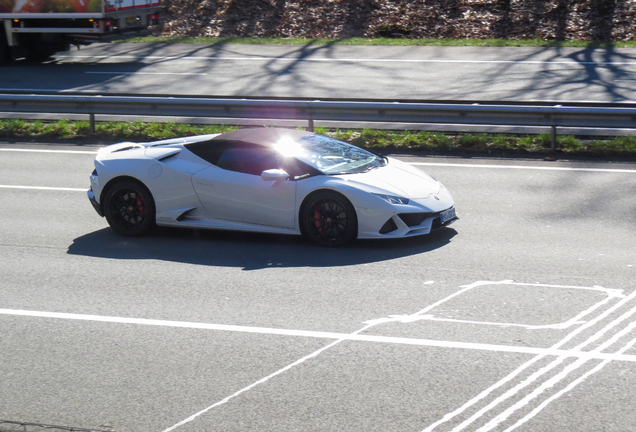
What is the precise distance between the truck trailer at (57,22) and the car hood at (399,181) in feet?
Result: 54.7

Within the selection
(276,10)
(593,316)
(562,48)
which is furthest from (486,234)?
(276,10)

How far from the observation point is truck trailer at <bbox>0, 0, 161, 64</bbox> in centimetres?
2292

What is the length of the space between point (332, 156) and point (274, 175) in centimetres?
84

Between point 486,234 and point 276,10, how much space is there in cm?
2124

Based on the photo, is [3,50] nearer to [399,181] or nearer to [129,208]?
[129,208]

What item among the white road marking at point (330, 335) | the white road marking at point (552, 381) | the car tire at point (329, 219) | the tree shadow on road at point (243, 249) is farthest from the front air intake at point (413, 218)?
the white road marking at point (552, 381)

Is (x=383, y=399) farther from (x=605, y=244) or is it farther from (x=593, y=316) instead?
(x=605, y=244)

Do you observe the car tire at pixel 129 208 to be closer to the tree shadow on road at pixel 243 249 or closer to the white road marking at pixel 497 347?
the tree shadow on road at pixel 243 249

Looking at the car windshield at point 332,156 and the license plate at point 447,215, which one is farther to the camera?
the car windshield at point 332,156

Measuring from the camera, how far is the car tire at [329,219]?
7.96m

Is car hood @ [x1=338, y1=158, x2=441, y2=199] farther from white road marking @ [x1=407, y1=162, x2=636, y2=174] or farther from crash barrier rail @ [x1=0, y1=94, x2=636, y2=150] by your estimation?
crash barrier rail @ [x1=0, y1=94, x2=636, y2=150]

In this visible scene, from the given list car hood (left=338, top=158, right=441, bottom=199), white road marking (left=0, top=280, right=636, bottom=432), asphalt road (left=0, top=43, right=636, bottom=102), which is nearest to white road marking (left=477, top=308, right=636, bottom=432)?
white road marking (left=0, top=280, right=636, bottom=432)

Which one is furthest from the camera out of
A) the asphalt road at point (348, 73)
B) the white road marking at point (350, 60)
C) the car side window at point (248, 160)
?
the white road marking at point (350, 60)

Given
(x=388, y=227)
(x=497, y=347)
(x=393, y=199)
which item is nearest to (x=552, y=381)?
(x=497, y=347)
